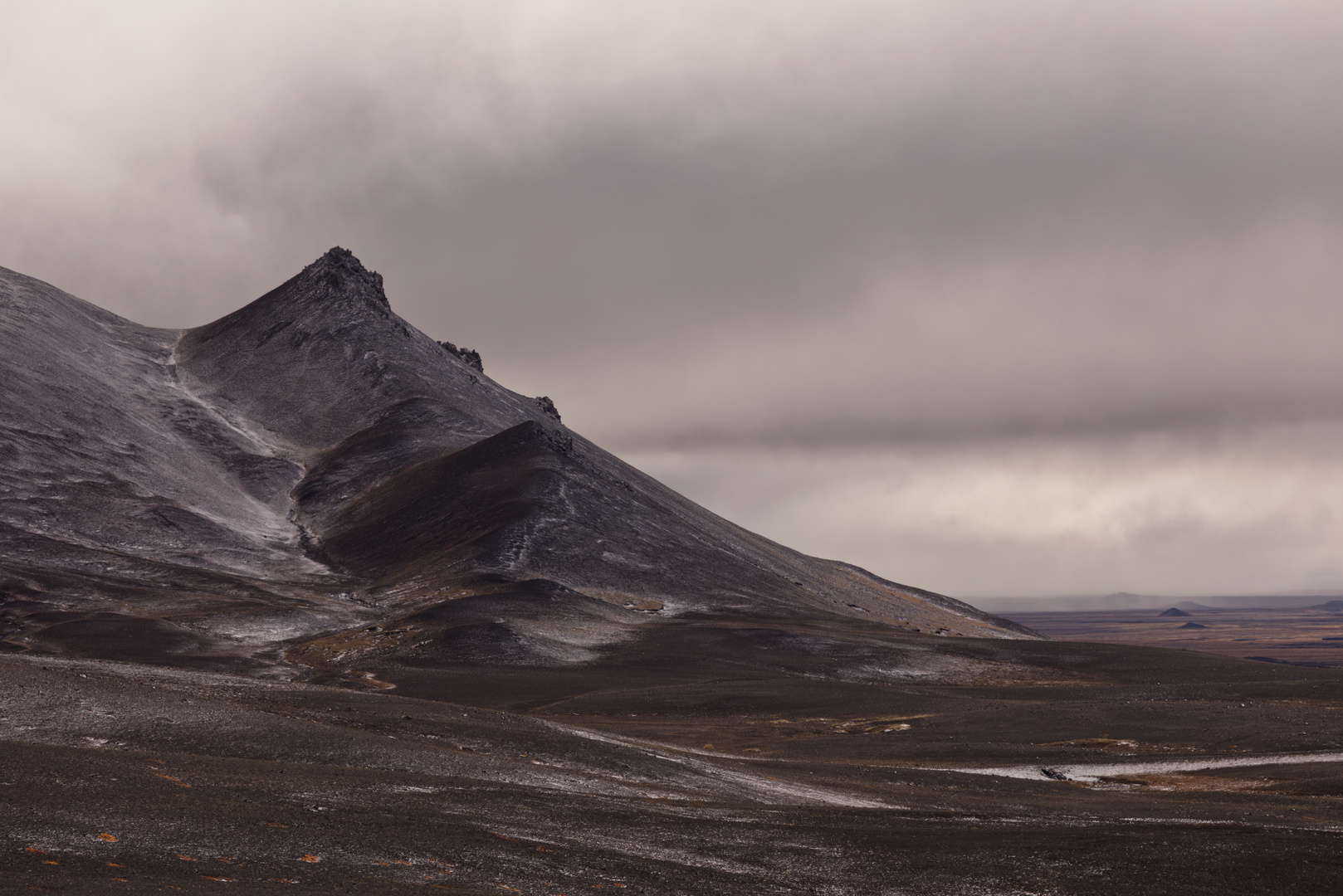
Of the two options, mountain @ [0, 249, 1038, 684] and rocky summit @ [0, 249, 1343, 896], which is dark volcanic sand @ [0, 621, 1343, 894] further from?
mountain @ [0, 249, 1038, 684]

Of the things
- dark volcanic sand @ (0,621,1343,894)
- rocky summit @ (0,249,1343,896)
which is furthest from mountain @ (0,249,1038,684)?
dark volcanic sand @ (0,621,1343,894)

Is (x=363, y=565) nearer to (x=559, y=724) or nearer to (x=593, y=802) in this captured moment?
(x=559, y=724)

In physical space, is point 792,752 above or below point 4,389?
below

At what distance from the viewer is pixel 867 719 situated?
75.9 meters

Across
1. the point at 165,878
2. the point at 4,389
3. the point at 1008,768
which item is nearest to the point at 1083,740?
the point at 1008,768

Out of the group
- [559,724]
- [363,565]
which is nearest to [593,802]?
[559,724]

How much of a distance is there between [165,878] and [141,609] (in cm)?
11565

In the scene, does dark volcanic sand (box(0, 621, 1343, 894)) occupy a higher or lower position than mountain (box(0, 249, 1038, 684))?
lower

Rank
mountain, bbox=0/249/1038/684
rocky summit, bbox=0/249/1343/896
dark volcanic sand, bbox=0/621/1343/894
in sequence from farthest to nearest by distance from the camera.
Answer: mountain, bbox=0/249/1038/684, rocky summit, bbox=0/249/1343/896, dark volcanic sand, bbox=0/621/1343/894

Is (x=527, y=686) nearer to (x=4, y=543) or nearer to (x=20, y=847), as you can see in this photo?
(x=20, y=847)

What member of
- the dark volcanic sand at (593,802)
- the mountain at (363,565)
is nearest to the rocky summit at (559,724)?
the dark volcanic sand at (593,802)

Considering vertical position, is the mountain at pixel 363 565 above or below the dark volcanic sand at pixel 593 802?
above

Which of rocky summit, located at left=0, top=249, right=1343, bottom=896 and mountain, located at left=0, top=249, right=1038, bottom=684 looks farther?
mountain, located at left=0, top=249, right=1038, bottom=684

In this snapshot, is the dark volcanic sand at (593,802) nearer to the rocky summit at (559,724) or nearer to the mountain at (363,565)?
the rocky summit at (559,724)
